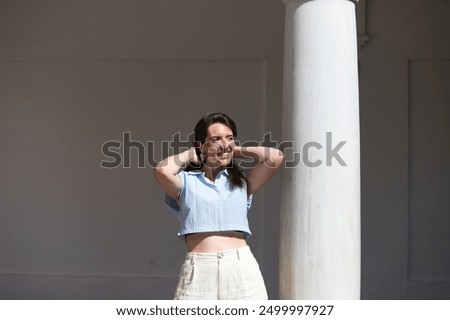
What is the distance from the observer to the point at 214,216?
15.1ft

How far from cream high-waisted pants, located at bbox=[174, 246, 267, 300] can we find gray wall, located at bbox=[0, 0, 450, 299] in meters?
4.27

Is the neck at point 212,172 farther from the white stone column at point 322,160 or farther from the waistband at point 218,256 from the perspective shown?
the white stone column at point 322,160

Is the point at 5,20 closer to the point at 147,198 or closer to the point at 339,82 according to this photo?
the point at 147,198

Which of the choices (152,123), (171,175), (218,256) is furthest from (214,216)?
(152,123)

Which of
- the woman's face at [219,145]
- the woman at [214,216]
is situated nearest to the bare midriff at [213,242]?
the woman at [214,216]

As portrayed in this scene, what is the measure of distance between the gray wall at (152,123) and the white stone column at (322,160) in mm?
3506

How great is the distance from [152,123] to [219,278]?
474 cm

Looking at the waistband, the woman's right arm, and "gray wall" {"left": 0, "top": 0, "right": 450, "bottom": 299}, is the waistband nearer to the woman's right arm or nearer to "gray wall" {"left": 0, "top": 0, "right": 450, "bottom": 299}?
the woman's right arm

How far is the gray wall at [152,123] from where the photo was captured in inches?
347

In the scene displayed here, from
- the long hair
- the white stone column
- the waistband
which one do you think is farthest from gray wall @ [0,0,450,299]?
the waistband

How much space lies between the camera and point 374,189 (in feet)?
28.9

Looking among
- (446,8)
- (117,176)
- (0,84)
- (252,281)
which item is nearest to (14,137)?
(0,84)

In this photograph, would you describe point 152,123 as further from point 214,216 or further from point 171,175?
point 214,216

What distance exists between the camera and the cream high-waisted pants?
450cm
